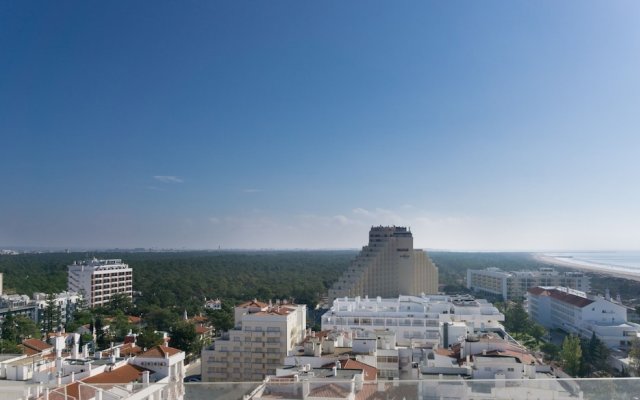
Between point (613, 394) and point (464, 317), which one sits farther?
point (464, 317)

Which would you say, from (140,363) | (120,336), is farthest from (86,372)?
(120,336)

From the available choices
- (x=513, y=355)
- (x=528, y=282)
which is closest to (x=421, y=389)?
(x=513, y=355)

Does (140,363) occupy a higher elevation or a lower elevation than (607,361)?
higher

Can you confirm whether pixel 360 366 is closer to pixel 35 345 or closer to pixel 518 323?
pixel 35 345

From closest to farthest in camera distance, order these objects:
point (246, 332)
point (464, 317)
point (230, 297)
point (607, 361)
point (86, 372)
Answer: point (86, 372) → point (246, 332) → point (607, 361) → point (464, 317) → point (230, 297)

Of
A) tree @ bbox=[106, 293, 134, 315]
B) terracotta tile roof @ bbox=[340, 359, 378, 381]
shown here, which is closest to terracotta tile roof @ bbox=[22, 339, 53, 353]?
terracotta tile roof @ bbox=[340, 359, 378, 381]

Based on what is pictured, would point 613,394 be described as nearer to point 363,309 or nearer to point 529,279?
point 363,309

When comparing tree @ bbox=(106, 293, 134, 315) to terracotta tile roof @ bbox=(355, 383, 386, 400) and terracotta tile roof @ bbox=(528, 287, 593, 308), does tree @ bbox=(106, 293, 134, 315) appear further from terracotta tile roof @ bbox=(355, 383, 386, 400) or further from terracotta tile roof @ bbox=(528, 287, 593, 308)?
terracotta tile roof @ bbox=(355, 383, 386, 400)

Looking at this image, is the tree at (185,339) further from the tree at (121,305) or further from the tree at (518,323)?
the tree at (518,323)
